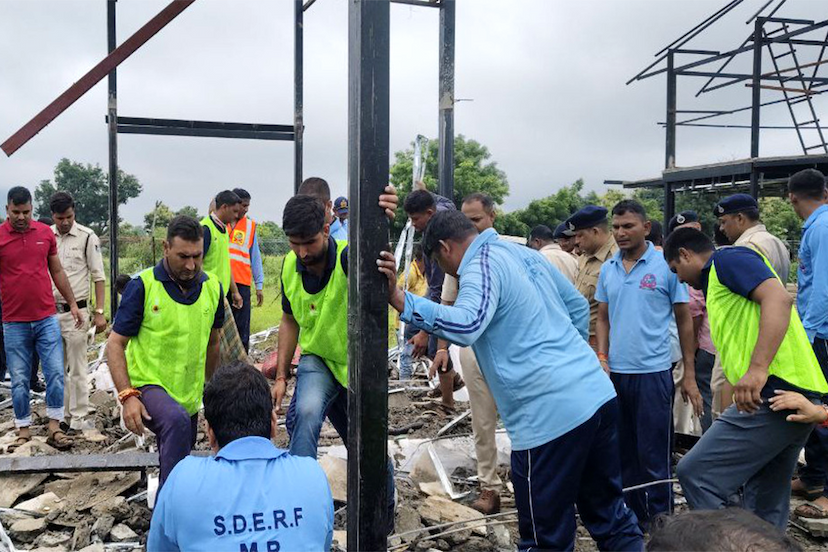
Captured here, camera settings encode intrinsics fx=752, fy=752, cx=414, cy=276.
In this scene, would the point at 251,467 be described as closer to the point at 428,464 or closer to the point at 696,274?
the point at 696,274

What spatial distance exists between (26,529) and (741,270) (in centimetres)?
416

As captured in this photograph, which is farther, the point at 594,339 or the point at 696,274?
the point at 594,339

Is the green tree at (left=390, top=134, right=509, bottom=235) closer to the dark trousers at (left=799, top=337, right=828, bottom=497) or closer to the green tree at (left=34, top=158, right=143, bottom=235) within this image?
the green tree at (left=34, top=158, right=143, bottom=235)

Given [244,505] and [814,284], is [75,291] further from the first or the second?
[814,284]

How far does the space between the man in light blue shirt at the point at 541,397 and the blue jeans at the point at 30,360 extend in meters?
4.54

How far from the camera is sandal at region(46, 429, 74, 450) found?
6.31 metres

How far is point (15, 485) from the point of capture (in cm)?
499

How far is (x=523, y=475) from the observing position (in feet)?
10.7

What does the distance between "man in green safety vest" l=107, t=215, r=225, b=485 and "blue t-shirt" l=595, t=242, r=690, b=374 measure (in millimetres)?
2486

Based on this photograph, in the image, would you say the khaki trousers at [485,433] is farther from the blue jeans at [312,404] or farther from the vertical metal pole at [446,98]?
the vertical metal pole at [446,98]

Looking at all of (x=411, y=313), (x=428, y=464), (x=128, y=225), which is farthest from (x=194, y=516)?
(x=128, y=225)

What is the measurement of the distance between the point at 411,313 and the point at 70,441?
15.5ft

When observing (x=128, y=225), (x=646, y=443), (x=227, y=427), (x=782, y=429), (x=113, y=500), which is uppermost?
(x=128, y=225)

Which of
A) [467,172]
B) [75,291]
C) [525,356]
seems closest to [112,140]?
[75,291]
